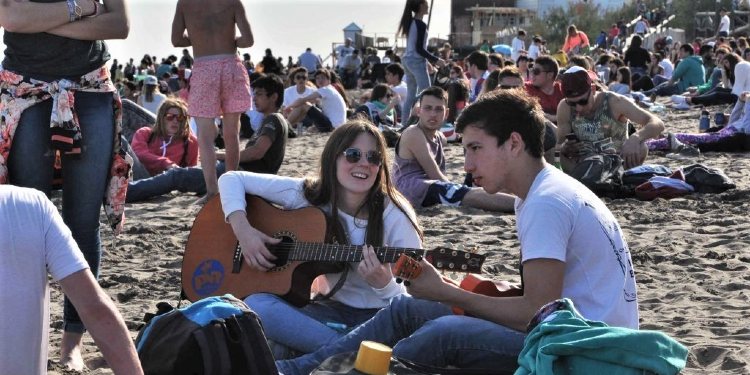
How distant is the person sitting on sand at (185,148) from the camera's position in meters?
8.27

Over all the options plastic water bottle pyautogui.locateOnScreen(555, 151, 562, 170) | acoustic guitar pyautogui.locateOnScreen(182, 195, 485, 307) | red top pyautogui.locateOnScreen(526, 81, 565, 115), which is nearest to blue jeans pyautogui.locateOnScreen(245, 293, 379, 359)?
acoustic guitar pyautogui.locateOnScreen(182, 195, 485, 307)

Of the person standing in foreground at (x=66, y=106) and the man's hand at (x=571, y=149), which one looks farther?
the man's hand at (x=571, y=149)

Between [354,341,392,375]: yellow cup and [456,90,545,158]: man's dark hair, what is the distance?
0.74 meters

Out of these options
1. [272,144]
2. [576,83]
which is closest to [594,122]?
Answer: [576,83]

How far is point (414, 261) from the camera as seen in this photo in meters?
3.60

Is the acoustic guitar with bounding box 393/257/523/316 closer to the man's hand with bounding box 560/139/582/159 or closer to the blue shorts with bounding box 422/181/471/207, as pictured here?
the blue shorts with bounding box 422/181/471/207

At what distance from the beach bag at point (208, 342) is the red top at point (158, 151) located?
571cm

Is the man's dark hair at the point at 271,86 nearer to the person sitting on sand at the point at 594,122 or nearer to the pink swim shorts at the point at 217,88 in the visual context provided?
the pink swim shorts at the point at 217,88

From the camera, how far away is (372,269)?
4043mm

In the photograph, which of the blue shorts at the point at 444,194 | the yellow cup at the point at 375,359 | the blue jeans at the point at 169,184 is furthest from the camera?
the blue jeans at the point at 169,184

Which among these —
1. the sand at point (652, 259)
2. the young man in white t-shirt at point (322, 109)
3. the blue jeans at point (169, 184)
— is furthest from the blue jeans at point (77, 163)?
the young man in white t-shirt at point (322, 109)

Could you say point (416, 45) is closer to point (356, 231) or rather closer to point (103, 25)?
point (356, 231)

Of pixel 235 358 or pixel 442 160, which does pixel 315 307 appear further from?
pixel 442 160

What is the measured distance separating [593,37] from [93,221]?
44470 mm
